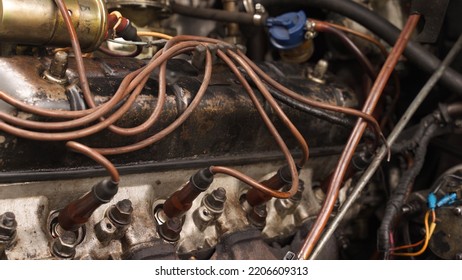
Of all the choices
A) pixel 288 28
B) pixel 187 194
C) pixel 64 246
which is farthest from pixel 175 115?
pixel 288 28

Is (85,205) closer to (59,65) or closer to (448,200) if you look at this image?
(59,65)

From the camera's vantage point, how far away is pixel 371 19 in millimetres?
1447

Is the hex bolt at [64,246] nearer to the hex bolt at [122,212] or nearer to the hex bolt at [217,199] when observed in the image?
the hex bolt at [122,212]

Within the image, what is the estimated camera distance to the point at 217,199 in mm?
1196

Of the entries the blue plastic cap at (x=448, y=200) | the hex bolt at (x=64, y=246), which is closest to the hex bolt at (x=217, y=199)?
the hex bolt at (x=64, y=246)

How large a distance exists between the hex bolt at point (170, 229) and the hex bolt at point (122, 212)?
90 mm

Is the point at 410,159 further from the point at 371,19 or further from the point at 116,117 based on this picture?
the point at 116,117

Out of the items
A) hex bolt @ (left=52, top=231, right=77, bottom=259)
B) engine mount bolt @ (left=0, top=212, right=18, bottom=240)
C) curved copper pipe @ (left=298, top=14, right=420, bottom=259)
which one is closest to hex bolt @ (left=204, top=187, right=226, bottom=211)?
curved copper pipe @ (left=298, top=14, right=420, bottom=259)

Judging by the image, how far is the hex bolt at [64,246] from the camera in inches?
41.0

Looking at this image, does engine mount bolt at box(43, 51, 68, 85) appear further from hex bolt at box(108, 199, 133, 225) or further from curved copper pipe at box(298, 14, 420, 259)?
curved copper pipe at box(298, 14, 420, 259)

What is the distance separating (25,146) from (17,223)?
0.14m
